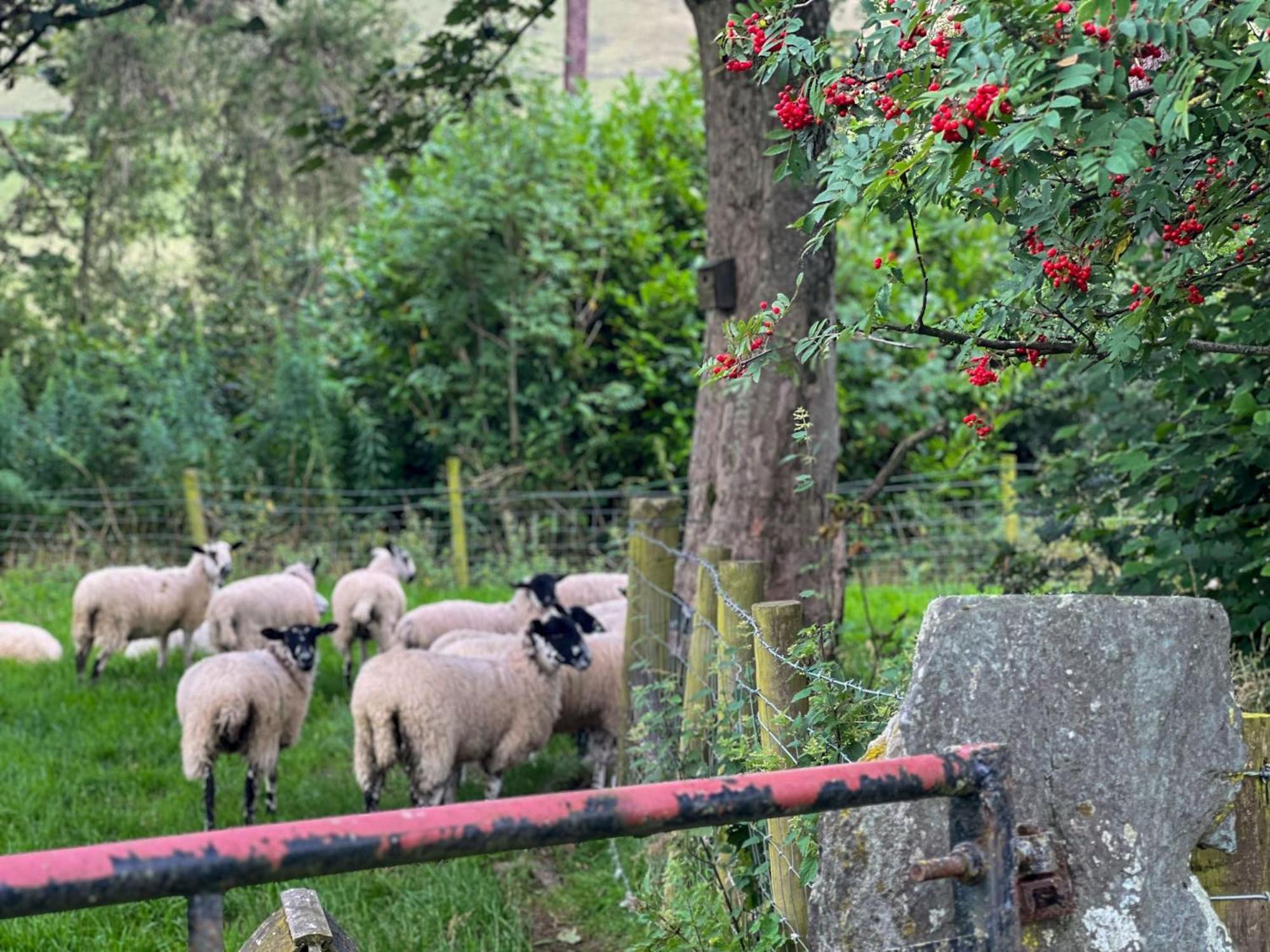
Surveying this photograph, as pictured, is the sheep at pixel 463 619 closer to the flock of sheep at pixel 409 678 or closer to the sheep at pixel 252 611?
the flock of sheep at pixel 409 678

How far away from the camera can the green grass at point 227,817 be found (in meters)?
4.95

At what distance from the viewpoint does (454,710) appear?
657cm

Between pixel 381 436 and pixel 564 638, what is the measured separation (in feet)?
24.3

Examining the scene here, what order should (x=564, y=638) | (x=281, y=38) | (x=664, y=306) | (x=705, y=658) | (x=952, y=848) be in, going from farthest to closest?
(x=281, y=38) → (x=664, y=306) → (x=564, y=638) → (x=705, y=658) → (x=952, y=848)

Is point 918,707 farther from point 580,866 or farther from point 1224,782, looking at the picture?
point 580,866

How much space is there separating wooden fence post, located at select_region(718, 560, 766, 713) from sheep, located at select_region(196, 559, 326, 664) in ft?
19.1

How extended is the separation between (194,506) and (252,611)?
418 centimetres

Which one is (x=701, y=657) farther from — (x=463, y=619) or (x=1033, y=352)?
(x=463, y=619)

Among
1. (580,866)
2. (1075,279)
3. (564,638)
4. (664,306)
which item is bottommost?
(580,866)

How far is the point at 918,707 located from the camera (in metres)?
2.07

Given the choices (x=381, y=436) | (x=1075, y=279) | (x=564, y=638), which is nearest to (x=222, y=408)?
(x=381, y=436)

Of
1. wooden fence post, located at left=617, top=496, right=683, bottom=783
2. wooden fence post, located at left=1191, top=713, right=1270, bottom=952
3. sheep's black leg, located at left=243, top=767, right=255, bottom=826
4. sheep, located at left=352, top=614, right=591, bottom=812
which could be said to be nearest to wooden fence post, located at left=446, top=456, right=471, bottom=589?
sheep, located at left=352, top=614, right=591, bottom=812

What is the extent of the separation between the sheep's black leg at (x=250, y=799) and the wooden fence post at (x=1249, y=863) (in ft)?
16.8

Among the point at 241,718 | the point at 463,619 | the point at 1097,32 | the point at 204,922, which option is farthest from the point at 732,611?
the point at 463,619
